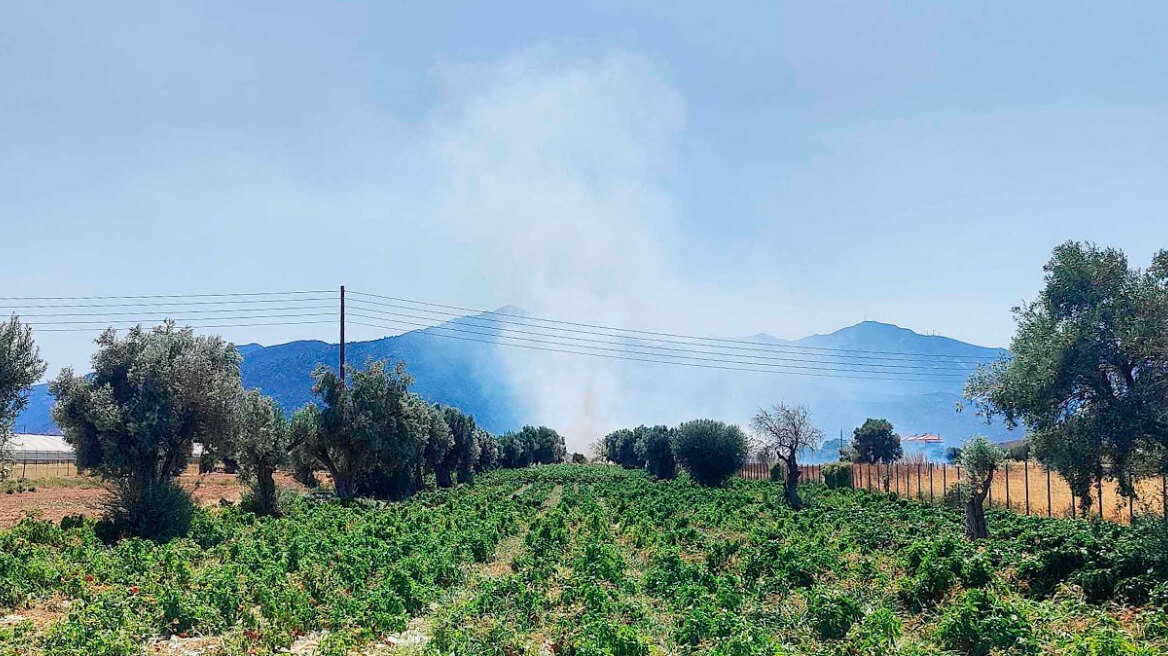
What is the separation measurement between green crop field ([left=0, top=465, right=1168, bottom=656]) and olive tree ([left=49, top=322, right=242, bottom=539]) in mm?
1627

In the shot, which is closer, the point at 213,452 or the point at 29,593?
the point at 29,593

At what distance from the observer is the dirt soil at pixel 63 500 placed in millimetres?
31566

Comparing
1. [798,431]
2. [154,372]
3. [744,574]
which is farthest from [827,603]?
[798,431]

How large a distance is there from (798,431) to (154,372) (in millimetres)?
36301

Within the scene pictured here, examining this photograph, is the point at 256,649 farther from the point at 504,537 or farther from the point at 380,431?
the point at 380,431

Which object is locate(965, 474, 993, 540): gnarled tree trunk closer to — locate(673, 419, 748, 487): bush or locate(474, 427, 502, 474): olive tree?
locate(673, 419, 748, 487): bush

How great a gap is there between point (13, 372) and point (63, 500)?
22739mm

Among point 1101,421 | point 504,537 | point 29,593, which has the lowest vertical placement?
point 504,537

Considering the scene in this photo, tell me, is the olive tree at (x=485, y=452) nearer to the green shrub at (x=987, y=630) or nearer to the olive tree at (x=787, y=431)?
the olive tree at (x=787, y=431)

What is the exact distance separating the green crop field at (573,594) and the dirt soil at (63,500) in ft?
20.9

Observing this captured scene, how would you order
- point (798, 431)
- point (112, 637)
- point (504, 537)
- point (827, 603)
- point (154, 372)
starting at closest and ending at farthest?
1. point (112, 637)
2. point (827, 603)
3. point (154, 372)
4. point (504, 537)
5. point (798, 431)

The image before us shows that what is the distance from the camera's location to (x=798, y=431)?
150 ft

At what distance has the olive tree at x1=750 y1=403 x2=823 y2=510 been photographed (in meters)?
45.9

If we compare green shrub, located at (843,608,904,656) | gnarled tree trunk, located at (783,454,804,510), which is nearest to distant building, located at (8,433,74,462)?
gnarled tree trunk, located at (783,454,804,510)
